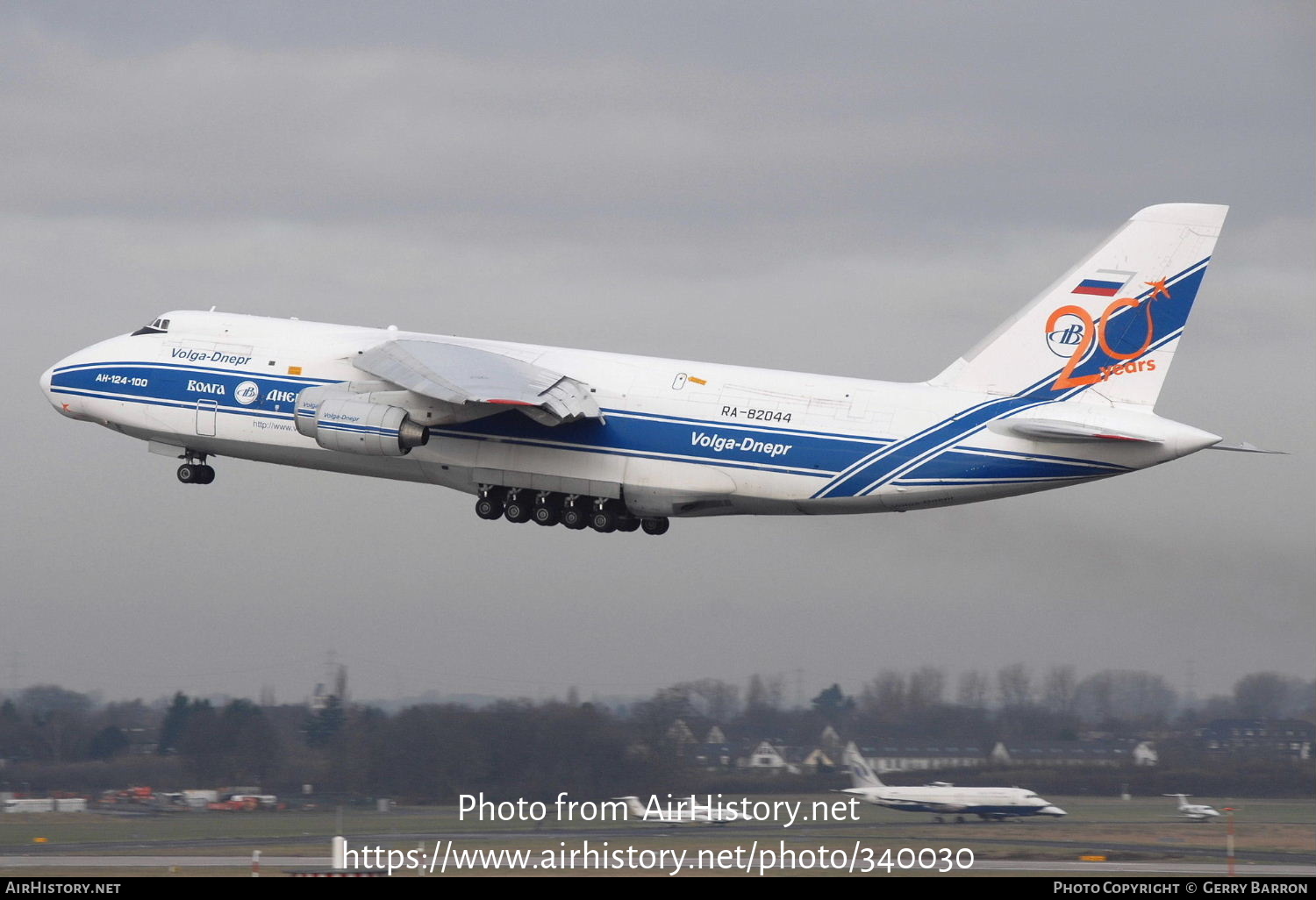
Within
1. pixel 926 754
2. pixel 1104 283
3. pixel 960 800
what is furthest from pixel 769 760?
pixel 1104 283

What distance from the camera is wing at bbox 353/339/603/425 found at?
26.7 metres

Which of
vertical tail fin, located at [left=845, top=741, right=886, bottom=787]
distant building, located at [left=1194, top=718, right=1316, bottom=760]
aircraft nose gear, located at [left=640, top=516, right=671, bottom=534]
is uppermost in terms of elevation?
aircraft nose gear, located at [left=640, top=516, right=671, bottom=534]

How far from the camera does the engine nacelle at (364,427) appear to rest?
27547 mm

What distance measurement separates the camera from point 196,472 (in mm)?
31141

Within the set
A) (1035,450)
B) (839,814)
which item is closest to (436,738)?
(839,814)

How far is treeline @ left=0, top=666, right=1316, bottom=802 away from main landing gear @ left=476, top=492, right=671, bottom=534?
2.87 m

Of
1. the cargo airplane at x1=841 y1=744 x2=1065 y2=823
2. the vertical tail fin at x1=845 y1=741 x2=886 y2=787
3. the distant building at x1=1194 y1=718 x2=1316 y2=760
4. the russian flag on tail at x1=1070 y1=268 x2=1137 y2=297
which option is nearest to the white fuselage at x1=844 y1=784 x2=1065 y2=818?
the cargo airplane at x1=841 y1=744 x2=1065 y2=823

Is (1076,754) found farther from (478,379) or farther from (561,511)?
(478,379)

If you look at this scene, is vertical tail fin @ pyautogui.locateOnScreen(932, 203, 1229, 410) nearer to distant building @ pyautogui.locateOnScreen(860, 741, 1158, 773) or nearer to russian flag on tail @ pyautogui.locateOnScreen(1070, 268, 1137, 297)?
russian flag on tail @ pyautogui.locateOnScreen(1070, 268, 1137, 297)

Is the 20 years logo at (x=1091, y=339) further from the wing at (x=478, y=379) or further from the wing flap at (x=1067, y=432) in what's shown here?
the wing at (x=478, y=379)

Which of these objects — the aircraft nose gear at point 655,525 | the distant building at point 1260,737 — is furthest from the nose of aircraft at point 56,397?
the distant building at point 1260,737

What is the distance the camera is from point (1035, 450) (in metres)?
26.1

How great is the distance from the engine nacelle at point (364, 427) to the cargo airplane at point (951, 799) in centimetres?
830

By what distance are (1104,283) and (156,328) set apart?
1467 cm
